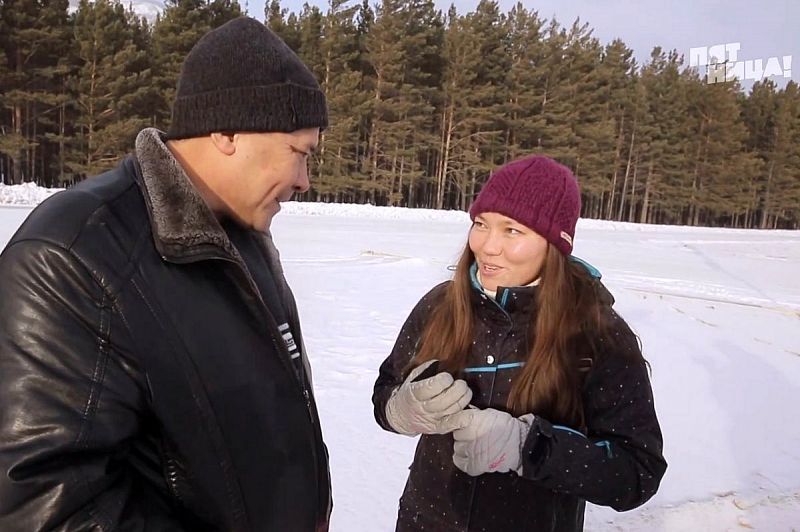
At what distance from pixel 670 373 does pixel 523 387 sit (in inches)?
160

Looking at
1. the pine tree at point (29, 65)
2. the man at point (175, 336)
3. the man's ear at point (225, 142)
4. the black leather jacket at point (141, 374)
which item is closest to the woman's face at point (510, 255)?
the man at point (175, 336)

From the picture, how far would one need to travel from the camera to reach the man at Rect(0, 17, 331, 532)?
86 centimetres

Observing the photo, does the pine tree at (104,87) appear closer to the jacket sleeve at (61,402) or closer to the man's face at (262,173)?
the man's face at (262,173)

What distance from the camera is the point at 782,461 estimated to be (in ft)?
11.8

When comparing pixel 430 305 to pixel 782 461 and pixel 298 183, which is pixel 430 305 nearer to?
pixel 298 183

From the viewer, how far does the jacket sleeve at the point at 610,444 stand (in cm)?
146

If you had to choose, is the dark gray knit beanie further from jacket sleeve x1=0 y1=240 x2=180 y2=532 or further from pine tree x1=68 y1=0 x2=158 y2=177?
pine tree x1=68 y1=0 x2=158 y2=177

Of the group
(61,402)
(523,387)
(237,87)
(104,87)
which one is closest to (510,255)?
(523,387)

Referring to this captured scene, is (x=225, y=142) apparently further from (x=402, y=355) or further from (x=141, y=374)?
Result: (x=402, y=355)

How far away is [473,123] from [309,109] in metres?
34.2

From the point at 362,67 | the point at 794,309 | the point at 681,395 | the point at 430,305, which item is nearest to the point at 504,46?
the point at 362,67

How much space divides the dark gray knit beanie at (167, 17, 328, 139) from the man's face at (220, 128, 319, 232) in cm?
3

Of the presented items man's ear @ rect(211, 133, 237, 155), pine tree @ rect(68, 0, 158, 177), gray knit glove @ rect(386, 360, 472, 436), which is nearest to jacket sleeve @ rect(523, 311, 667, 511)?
gray knit glove @ rect(386, 360, 472, 436)

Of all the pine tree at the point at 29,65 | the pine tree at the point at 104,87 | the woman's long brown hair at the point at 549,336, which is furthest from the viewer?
the pine tree at the point at 104,87
